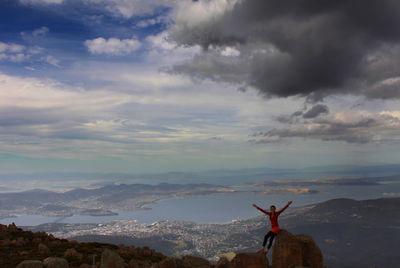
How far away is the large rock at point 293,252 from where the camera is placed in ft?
78.4

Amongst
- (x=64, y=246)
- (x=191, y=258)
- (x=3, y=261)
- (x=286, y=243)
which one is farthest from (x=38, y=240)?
(x=286, y=243)

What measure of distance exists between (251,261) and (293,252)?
3.85 metres

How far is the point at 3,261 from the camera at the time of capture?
30.9 meters

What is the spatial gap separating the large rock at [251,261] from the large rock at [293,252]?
1556 millimetres

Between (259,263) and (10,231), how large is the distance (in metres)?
44.1

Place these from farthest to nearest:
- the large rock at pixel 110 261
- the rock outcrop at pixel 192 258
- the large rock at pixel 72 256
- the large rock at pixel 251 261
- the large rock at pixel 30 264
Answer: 1. the large rock at pixel 72 256
2. the large rock at pixel 110 261
3. the rock outcrop at pixel 192 258
4. the large rock at pixel 251 261
5. the large rock at pixel 30 264

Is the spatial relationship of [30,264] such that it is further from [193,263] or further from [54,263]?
[193,263]

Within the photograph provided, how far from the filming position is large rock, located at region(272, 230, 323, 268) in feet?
78.4

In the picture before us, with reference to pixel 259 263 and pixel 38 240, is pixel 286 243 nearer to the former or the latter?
pixel 259 263

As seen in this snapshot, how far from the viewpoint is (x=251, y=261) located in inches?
915

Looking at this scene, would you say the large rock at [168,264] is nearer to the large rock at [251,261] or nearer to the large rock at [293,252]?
the large rock at [251,261]

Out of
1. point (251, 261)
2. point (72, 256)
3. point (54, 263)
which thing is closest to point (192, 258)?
point (251, 261)

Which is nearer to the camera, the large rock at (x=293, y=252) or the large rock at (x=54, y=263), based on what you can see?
the large rock at (x=54, y=263)

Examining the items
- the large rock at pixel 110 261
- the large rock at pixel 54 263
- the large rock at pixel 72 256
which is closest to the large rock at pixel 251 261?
the large rock at pixel 110 261
